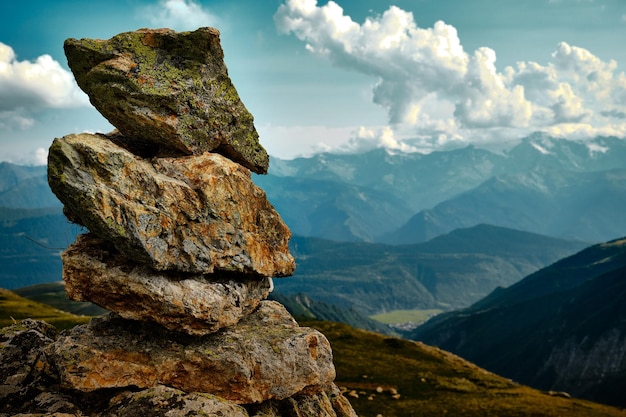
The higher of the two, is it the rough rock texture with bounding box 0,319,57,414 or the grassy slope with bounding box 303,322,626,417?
the rough rock texture with bounding box 0,319,57,414

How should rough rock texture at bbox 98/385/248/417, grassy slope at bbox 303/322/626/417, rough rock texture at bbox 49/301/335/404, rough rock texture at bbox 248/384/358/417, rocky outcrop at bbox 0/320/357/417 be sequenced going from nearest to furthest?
rough rock texture at bbox 98/385/248/417
rocky outcrop at bbox 0/320/357/417
rough rock texture at bbox 49/301/335/404
rough rock texture at bbox 248/384/358/417
grassy slope at bbox 303/322/626/417

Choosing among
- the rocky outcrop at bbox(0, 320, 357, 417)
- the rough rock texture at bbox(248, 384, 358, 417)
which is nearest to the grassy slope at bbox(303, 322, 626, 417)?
the rough rock texture at bbox(248, 384, 358, 417)

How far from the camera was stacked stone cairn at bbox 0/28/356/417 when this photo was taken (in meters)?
21.3

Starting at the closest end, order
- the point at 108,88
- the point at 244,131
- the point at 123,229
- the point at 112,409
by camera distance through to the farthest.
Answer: the point at 112,409, the point at 123,229, the point at 108,88, the point at 244,131

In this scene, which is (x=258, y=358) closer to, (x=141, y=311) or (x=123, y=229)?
(x=141, y=311)

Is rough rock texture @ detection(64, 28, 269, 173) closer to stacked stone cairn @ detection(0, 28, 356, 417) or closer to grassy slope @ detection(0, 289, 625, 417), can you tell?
stacked stone cairn @ detection(0, 28, 356, 417)

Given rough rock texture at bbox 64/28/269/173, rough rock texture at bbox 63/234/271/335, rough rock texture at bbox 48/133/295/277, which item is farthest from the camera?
rough rock texture at bbox 64/28/269/173

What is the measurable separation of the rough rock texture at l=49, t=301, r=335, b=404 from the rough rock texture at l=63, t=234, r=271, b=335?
1438 millimetres

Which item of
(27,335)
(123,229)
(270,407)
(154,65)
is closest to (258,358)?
(270,407)

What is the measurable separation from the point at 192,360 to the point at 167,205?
337 inches

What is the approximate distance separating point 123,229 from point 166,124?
7.48 metres

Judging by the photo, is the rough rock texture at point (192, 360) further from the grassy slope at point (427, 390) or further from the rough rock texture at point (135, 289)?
the grassy slope at point (427, 390)

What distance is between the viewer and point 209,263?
23984 millimetres

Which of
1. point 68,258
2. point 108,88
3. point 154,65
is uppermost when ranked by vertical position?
point 154,65
